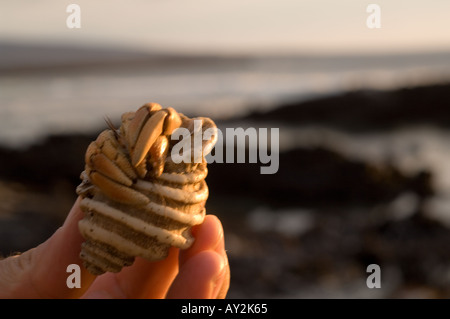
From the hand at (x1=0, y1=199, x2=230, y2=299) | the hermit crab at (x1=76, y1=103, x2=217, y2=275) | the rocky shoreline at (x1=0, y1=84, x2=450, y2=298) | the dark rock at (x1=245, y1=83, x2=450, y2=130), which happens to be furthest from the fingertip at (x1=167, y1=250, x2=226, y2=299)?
the dark rock at (x1=245, y1=83, x2=450, y2=130)

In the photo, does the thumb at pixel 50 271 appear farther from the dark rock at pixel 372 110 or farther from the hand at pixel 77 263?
the dark rock at pixel 372 110

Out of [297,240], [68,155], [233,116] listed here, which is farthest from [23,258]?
[233,116]

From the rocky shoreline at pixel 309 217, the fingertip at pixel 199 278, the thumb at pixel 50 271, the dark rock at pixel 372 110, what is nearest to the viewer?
the fingertip at pixel 199 278

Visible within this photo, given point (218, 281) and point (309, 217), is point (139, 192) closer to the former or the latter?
point (218, 281)

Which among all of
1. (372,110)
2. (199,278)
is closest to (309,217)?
(199,278)

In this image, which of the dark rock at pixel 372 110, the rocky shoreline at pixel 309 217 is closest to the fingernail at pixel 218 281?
the rocky shoreline at pixel 309 217
